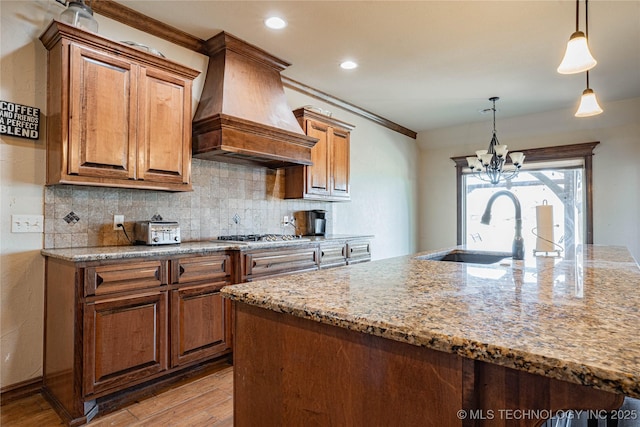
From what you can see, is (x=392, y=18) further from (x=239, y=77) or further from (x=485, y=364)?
(x=485, y=364)

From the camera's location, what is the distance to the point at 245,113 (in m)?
2.98

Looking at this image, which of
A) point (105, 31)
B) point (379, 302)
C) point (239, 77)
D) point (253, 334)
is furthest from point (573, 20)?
point (105, 31)

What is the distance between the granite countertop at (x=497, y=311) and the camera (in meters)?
0.58

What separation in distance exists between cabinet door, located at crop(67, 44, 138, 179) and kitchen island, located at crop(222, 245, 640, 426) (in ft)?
5.55

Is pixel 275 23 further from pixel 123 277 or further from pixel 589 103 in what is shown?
pixel 589 103

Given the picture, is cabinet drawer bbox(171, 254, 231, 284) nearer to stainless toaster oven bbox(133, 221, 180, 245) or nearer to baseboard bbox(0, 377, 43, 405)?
stainless toaster oven bbox(133, 221, 180, 245)

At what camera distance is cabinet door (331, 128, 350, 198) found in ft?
13.3

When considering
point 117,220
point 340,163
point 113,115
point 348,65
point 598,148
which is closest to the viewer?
point 113,115

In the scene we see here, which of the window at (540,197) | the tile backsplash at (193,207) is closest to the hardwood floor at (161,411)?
the tile backsplash at (193,207)

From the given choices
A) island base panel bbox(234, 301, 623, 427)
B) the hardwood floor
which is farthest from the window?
island base panel bbox(234, 301, 623, 427)

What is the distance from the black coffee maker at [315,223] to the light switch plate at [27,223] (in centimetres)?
249

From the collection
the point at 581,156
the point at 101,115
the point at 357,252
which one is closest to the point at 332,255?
the point at 357,252

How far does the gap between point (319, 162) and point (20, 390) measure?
2992 mm

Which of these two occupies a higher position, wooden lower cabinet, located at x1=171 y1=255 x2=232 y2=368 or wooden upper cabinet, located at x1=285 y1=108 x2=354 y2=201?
wooden upper cabinet, located at x1=285 y1=108 x2=354 y2=201
